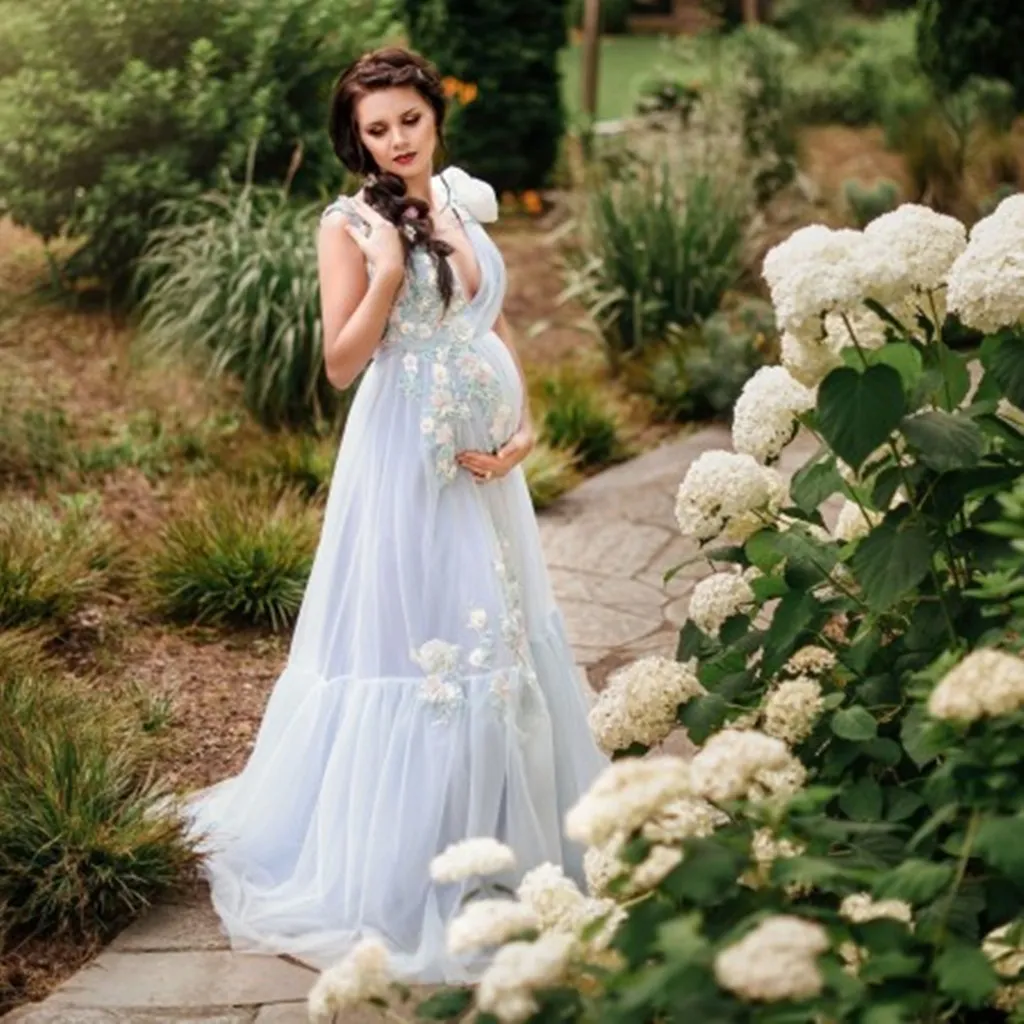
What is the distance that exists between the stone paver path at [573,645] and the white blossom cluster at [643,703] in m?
0.70

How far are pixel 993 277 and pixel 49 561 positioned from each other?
3448mm

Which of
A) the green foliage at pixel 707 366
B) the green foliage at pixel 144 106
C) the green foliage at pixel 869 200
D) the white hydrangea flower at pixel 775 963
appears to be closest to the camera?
the white hydrangea flower at pixel 775 963

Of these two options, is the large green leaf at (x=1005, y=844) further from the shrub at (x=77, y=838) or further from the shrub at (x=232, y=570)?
the shrub at (x=232, y=570)

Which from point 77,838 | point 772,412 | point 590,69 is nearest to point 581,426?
point 77,838

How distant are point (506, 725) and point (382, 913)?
0.45 meters

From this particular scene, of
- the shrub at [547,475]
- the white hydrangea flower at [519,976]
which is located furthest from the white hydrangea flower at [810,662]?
the shrub at [547,475]

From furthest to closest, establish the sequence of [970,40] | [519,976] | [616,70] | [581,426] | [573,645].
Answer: [616,70] → [970,40] → [581,426] → [573,645] → [519,976]

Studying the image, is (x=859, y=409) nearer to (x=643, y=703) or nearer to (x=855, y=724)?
(x=855, y=724)

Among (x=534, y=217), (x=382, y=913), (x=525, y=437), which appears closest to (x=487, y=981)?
(x=382, y=913)

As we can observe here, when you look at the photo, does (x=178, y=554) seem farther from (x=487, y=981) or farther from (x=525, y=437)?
(x=487, y=981)

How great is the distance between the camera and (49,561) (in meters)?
5.88

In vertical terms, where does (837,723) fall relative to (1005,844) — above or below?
below

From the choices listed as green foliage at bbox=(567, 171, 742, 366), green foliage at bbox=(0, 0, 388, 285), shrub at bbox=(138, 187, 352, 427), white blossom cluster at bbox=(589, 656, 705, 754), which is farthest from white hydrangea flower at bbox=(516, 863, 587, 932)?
green foliage at bbox=(0, 0, 388, 285)
